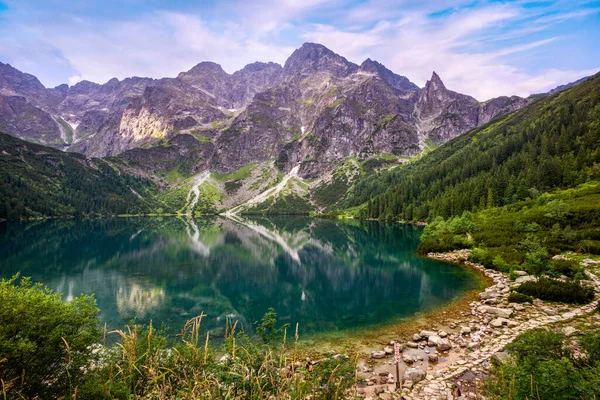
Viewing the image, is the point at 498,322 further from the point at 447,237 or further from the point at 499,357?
the point at 447,237

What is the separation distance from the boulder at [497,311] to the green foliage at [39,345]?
2787 cm

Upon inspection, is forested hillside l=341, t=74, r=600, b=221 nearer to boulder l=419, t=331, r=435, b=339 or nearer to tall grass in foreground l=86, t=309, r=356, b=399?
boulder l=419, t=331, r=435, b=339

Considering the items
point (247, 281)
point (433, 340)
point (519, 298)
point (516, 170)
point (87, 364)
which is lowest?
point (247, 281)

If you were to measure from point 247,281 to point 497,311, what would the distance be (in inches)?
1347

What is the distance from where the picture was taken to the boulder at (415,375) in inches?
600

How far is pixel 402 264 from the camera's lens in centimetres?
5197

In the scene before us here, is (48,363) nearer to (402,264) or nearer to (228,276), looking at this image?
(228,276)

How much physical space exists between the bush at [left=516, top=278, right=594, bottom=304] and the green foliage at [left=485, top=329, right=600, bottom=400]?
17.9 m

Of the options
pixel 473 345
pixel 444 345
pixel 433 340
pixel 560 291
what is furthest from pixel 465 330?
pixel 560 291

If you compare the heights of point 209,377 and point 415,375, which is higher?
point 209,377

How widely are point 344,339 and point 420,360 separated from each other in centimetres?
651

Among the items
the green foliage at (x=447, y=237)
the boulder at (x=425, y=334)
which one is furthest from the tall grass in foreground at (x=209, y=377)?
the green foliage at (x=447, y=237)

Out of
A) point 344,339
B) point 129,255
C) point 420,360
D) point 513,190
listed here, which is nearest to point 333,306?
point 344,339

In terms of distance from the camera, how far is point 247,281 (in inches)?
1850
